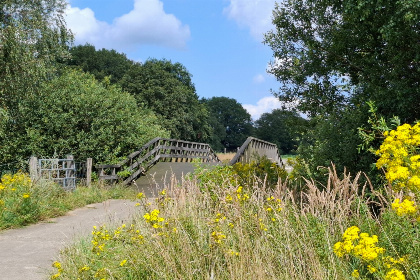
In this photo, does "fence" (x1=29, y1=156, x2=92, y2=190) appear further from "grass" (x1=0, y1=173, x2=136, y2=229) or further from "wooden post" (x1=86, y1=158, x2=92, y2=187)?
"grass" (x1=0, y1=173, x2=136, y2=229)

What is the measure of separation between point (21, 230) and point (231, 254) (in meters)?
6.23

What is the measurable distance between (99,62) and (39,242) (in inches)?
1635

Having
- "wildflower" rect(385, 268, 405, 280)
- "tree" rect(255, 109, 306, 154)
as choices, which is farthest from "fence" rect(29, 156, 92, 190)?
"tree" rect(255, 109, 306, 154)

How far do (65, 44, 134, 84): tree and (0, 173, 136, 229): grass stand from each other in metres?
35.0

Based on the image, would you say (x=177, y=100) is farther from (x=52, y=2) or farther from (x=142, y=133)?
(x=142, y=133)

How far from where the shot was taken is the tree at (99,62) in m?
46.1

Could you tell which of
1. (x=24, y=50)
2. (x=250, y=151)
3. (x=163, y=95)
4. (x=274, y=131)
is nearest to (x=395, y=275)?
(x=250, y=151)

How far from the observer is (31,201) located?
32.4 ft

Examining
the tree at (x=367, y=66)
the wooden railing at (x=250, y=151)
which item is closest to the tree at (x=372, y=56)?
the tree at (x=367, y=66)

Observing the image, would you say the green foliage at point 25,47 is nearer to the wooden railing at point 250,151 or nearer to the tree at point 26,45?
the tree at point 26,45

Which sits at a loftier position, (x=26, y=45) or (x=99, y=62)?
(x=99, y=62)

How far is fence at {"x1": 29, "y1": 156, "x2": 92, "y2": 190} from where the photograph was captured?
13.2 meters

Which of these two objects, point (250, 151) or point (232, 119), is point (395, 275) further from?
point (232, 119)

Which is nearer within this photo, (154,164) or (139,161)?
(139,161)
